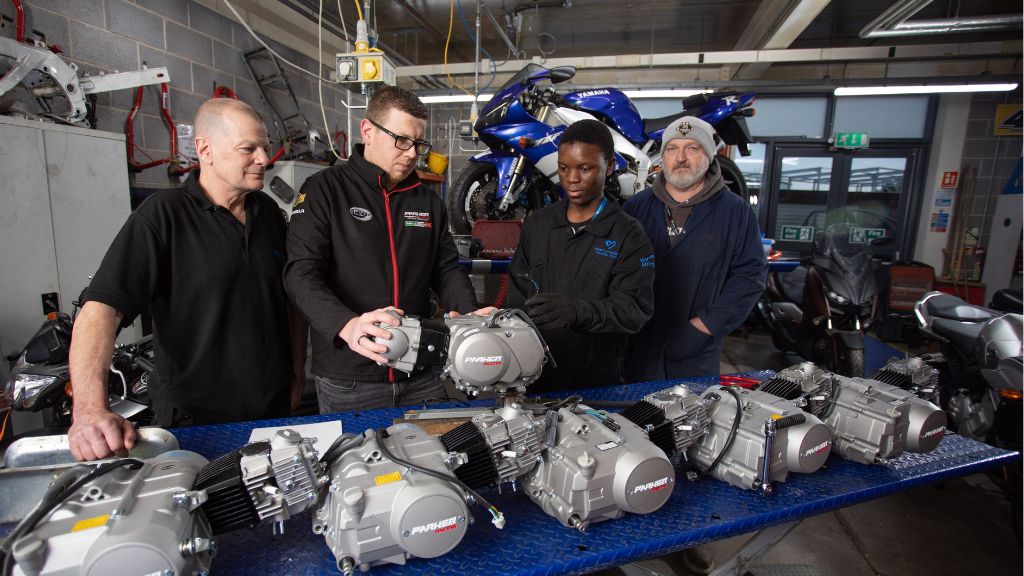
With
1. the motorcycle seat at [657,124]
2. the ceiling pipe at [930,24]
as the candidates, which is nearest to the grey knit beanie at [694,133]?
the motorcycle seat at [657,124]

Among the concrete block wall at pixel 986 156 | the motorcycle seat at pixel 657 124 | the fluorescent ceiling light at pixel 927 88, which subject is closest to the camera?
the motorcycle seat at pixel 657 124

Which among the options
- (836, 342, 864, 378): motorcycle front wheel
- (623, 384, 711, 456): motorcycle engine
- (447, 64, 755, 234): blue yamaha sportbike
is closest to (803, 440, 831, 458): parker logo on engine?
(623, 384, 711, 456): motorcycle engine

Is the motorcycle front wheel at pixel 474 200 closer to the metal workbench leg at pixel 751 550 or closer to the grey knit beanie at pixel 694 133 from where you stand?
the grey knit beanie at pixel 694 133

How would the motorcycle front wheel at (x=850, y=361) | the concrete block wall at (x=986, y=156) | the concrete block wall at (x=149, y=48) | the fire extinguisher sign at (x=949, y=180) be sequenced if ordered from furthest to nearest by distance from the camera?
the fire extinguisher sign at (x=949, y=180), the concrete block wall at (x=986, y=156), the motorcycle front wheel at (x=850, y=361), the concrete block wall at (x=149, y=48)

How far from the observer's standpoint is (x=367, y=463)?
3.01 feet

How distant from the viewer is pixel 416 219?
159 centimetres

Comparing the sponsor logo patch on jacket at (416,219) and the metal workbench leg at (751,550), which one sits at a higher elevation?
the sponsor logo patch on jacket at (416,219)

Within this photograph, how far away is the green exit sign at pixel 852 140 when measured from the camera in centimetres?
707

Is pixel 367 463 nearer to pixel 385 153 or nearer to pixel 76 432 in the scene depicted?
pixel 76 432

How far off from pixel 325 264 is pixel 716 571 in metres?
1.33

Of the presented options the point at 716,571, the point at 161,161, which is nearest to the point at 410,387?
the point at 716,571

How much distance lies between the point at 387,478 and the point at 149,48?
443 cm

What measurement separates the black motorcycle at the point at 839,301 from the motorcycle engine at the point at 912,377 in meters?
1.96

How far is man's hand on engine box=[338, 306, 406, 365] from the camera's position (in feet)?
3.70
